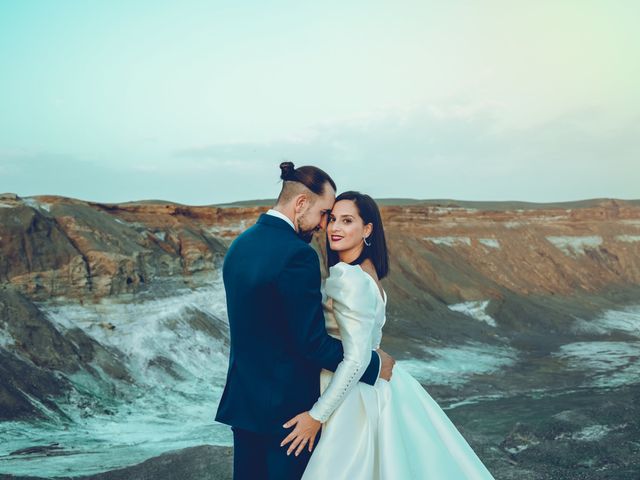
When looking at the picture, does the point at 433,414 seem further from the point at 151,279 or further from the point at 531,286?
the point at 531,286

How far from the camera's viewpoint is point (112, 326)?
2092cm

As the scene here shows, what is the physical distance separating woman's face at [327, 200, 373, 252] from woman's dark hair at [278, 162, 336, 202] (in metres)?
0.30

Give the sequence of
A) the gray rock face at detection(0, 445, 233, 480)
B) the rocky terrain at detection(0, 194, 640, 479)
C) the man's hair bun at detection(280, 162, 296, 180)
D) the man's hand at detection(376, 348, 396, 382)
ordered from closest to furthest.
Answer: the man's hair bun at detection(280, 162, 296, 180), the man's hand at detection(376, 348, 396, 382), the gray rock face at detection(0, 445, 233, 480), the rocky terrain at detection(0, 194, 640, 479)

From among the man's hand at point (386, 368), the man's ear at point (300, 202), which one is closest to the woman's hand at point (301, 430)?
the man's hand at point (386, 368)

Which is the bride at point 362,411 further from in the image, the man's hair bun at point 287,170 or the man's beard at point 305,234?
the man's hair bun at point 287,170

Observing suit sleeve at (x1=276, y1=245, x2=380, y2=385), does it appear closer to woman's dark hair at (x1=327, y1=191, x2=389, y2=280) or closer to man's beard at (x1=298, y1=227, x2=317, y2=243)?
man's beard at (x1=298, y1=227, x2=317, y2=243)

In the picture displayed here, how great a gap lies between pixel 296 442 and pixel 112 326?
1874cm

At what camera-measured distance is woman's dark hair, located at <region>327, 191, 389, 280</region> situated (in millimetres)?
3812

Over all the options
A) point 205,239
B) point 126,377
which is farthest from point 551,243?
point 126,377

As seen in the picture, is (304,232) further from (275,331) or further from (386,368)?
(386,368)

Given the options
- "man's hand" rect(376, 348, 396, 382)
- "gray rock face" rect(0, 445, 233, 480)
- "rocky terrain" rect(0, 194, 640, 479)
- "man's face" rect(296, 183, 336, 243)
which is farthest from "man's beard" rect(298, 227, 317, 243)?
"rocky terrain" rect(0, 194, 640, 479)

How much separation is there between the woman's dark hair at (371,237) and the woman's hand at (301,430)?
0.94 metres

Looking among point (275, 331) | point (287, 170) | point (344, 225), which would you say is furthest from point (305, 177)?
point (275, 331)

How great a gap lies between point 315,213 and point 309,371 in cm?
80
